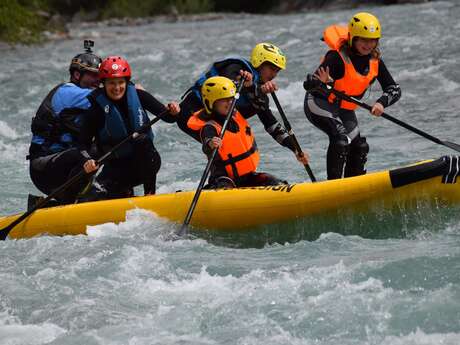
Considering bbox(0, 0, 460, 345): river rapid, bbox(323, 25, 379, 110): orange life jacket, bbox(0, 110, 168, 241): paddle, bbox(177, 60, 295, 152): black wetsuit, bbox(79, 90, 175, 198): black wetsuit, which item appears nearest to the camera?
bbox(0, 0, 460, 345): river rapid

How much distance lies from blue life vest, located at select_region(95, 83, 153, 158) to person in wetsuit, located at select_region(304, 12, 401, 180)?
1388 mm

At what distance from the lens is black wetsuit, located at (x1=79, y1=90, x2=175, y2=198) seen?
7.91 m

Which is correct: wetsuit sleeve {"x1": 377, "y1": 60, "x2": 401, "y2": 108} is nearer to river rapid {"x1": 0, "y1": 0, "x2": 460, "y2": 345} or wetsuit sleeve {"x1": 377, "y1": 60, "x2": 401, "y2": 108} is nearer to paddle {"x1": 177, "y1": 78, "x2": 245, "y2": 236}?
paddle {"x1": 177, "y1": 78, "x2": 245, "y2": 236}

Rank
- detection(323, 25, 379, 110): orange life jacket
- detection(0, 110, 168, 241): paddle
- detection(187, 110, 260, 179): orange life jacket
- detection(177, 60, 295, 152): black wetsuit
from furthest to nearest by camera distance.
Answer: detection(177, 60, 295, 152): black wetsuit
detection(323, 25, 379, 110): orange life jacket
detection(0, 110, 168, 241): paddle
detection(187, 110, 260, 179): orange life jacket

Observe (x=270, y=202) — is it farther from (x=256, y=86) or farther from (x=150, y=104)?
(x=150, y=104)

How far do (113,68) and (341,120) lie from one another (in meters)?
1.97

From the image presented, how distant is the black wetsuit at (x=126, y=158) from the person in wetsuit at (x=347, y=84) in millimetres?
1288

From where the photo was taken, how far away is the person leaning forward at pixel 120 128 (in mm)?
7758

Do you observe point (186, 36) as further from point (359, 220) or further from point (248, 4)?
point (359, 220)

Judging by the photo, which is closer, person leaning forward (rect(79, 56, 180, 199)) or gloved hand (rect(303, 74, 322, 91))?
person leaning forward (rect(79, 56, 180, 199))

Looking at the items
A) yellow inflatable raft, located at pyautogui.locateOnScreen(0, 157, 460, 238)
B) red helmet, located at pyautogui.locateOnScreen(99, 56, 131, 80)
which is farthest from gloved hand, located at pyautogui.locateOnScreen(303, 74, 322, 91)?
red helmet, located at pyautogui.locateOnScreen(99, 56, 131, 80)

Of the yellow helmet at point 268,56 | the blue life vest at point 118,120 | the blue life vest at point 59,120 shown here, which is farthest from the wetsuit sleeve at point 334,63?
the blue life vest at point 59,120

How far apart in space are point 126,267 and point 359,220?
5.66 ft

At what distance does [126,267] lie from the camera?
6.81 m
